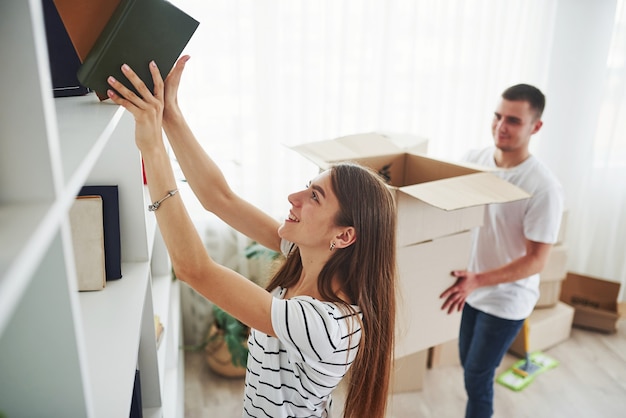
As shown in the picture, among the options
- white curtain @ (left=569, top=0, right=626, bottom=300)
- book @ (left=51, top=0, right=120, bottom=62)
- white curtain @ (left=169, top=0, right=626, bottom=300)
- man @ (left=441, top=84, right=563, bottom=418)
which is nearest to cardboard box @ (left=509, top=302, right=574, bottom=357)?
white curtain @ (left=569, top=0, right=626, bottom=300)

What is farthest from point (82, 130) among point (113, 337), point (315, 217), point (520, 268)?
point (520, 268)

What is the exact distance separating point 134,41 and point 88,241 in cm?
53

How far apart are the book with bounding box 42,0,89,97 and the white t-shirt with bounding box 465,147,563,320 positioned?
151 cm

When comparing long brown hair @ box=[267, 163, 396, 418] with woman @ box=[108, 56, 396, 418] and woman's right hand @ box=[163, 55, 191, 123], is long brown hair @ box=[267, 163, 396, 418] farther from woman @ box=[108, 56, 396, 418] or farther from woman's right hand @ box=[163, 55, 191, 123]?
woman's right hand @ box=[163, 55, 191, 123]

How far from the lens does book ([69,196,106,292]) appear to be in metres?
1.20

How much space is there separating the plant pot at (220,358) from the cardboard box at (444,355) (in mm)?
1000

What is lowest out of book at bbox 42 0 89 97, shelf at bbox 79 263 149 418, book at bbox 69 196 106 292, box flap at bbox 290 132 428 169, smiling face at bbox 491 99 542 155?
shelf at bbox 79 263 149 418

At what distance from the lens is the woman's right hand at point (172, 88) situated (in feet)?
3.43

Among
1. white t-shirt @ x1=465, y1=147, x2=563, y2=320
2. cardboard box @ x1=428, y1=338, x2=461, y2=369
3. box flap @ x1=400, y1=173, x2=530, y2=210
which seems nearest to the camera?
box flap @ x1=400, y1=173, x2=530, y2=210

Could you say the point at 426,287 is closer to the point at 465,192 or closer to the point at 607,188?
the point at 465,192

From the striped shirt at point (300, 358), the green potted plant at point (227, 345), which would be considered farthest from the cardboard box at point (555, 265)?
the striped shirt at point (300, 358)

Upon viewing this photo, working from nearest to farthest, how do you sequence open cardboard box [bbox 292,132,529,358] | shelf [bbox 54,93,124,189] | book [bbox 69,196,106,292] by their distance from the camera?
shelf [bbox 54,93,124,189] → book [bbox 69,196,106,292] → open cardboard box [bbox 292,132,529,358]

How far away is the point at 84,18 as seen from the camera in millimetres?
856

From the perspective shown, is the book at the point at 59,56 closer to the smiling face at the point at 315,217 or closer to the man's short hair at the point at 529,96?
the smiling face at the point at 315,217
